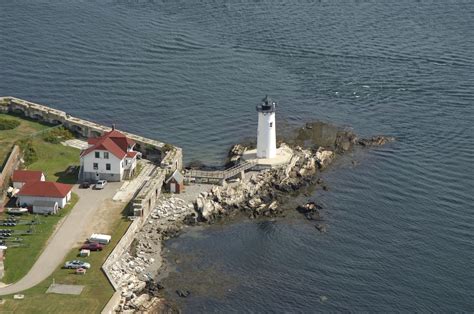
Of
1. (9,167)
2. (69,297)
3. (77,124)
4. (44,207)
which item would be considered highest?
(77,124)

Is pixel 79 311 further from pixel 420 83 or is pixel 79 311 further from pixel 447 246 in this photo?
pixel 420 83

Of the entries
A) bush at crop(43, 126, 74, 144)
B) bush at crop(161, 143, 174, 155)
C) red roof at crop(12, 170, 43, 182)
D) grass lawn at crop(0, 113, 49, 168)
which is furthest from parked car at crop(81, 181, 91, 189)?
bush at crop(43, 126, 74, 144)

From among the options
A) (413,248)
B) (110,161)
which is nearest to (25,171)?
(110,161)

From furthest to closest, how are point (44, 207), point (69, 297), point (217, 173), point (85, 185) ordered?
1. point (217, 173)
2. point (85, 185)
3. point (44, 207)
4. point (69, 297)

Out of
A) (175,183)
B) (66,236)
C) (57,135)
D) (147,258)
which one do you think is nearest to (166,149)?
(175,183)

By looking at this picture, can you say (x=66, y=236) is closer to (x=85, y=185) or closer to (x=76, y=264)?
(x=76, y=264)

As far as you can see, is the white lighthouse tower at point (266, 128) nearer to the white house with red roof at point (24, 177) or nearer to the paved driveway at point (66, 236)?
the paved driveway at point (66, 236)

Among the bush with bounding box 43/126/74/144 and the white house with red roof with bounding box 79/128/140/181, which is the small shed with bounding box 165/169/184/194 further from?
the bush with bounding box 43/126/74/144
